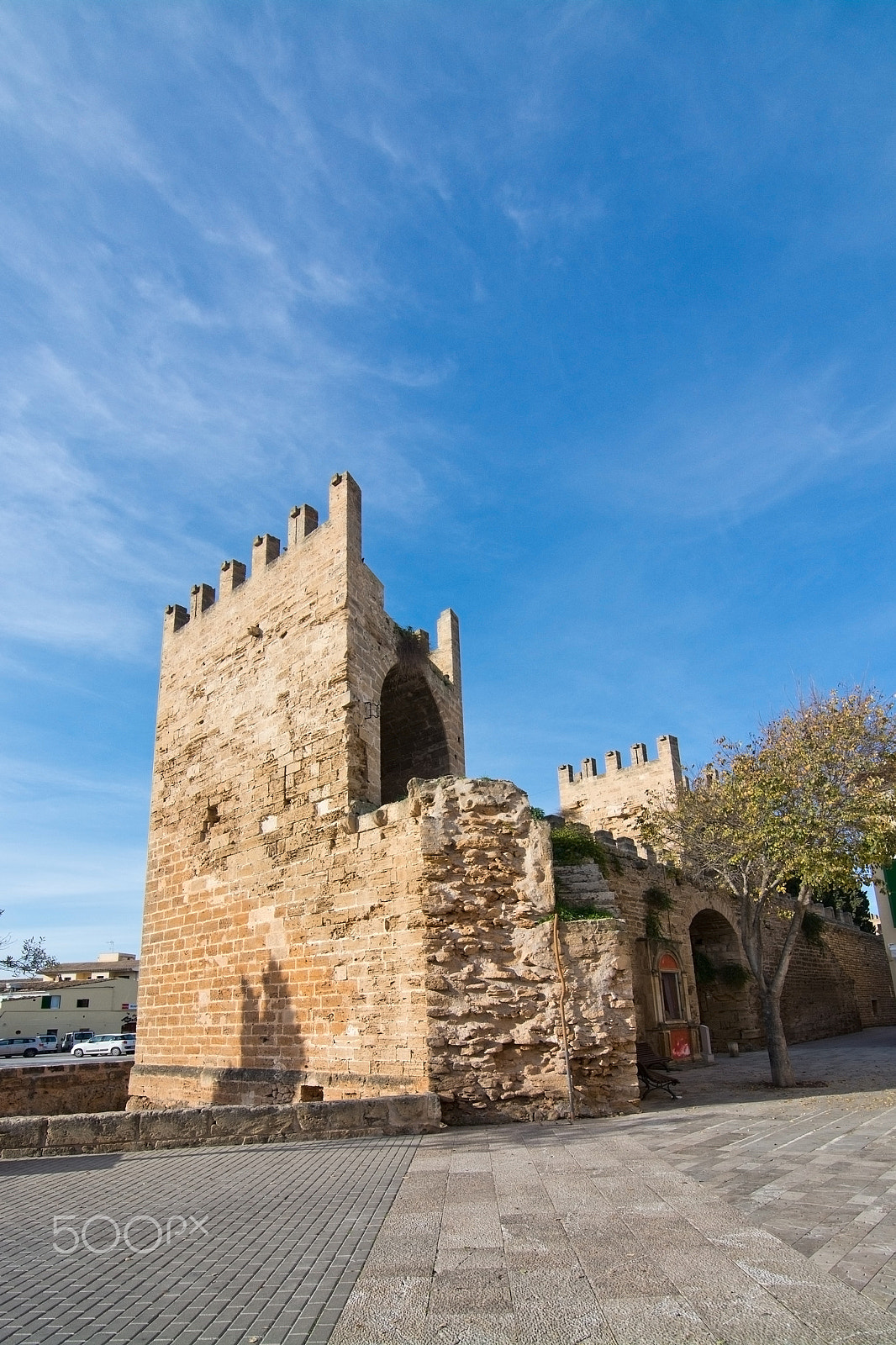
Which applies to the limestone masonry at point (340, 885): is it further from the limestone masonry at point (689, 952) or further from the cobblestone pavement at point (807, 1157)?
the limestone masonry at point (689, 952)

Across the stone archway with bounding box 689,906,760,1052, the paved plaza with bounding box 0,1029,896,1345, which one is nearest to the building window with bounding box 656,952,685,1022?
the stone archway with bounding box 689,906,760,1052

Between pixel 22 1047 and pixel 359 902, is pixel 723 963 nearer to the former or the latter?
pixel 359 902

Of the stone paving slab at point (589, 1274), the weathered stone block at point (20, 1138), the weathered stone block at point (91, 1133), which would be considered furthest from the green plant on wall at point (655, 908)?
the weathered stone block at point (20, 1138)

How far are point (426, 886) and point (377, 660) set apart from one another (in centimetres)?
448

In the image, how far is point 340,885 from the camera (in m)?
10.5

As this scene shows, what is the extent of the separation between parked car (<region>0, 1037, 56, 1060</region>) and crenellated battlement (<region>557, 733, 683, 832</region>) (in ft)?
78.0

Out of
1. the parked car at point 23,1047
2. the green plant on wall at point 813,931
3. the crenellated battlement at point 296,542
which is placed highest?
the crenellated battlement at point 296,542

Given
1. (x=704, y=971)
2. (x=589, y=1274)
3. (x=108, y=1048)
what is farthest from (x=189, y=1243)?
(x=108, y=1048)

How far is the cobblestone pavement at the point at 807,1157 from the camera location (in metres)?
4.02

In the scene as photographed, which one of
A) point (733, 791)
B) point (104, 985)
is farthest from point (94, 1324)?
point (104, 985)

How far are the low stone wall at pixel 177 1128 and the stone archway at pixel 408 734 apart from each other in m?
7.14

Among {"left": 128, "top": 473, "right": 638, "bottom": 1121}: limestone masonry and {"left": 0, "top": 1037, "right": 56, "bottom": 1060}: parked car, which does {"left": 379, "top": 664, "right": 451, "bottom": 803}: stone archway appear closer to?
{"left": 128, "top": 473, "right": 638, "bottom": 1121}: limestone masonry

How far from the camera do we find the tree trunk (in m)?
11.4

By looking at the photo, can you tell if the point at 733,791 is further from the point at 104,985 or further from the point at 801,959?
the point at 104,985
